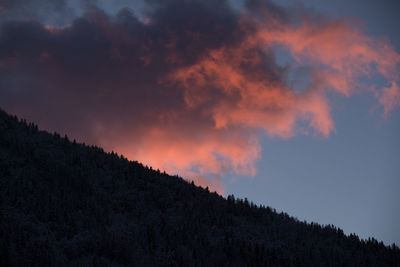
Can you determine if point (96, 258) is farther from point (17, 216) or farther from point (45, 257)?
point (17, 216)

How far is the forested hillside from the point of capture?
67.9m

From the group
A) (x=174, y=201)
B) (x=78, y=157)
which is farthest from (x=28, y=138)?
(x=174, y=201)

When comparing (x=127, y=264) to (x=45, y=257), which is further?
(x=127, y=264)

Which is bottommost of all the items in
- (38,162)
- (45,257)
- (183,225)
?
(45,257)

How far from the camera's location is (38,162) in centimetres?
9331

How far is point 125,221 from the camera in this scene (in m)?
84.0

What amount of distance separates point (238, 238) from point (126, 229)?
20051 millimetres

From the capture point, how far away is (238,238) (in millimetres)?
84688

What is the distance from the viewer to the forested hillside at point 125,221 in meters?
67.9

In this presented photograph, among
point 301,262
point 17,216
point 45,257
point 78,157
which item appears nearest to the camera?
point 45,257

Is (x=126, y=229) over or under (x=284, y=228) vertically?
under

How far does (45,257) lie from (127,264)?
11.7 metres

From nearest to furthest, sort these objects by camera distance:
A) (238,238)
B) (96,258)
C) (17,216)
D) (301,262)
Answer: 1. (96,258)
2. (17,216)
3. (301,262)
4. (238,238)

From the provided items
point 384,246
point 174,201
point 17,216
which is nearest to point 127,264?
point 17,216
